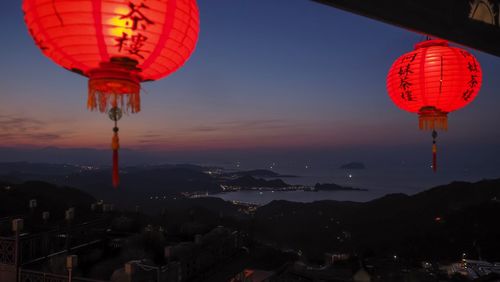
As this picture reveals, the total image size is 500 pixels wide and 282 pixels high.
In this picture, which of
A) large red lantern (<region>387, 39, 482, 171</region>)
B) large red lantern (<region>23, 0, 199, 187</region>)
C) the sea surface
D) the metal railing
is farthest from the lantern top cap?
the sea surface

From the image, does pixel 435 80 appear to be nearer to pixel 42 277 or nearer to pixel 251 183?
pixel 42 277

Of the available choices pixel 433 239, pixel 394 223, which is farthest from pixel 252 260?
pixel 394 223

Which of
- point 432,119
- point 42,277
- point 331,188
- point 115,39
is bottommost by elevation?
point 331,188

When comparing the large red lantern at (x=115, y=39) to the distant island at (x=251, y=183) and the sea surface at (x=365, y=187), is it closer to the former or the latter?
the sea surface at (x=365, y=187)

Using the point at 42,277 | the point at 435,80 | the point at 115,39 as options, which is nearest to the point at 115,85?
the point at 115,39

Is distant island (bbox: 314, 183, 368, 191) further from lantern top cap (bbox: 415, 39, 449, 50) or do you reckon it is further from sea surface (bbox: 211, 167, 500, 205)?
lantern top cap (bbox: 415, 39, 449, 50)

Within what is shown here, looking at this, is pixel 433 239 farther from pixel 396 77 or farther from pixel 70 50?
pixel 70 50

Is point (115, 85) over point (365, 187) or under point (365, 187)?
over

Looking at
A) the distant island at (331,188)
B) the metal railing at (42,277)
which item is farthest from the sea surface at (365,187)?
the metal railing at (42,277)
